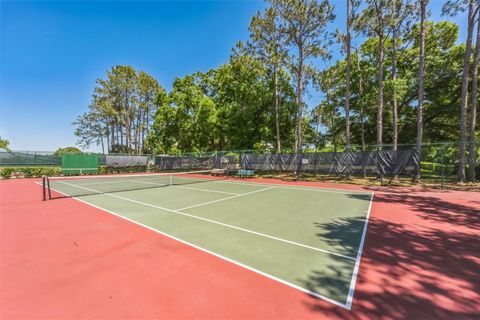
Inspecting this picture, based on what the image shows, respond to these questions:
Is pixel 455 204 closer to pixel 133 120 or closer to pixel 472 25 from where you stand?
pixel 472 25

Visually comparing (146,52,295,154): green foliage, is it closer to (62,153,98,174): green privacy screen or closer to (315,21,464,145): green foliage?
(315,21,464,145): green foliage

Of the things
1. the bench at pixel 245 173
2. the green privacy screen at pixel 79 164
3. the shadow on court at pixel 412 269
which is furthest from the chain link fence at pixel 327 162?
the shadow on court at pixel 412 269

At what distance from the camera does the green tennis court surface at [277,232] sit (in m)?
3.08

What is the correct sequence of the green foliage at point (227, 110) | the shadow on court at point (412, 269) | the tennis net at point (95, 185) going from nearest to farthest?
the shadow on court at point (412, 269) < the tennis net at point (95, 185) < the green foliage at point (227, 110)

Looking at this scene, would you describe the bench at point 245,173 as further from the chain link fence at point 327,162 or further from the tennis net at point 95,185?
the tennis net at point 95,185

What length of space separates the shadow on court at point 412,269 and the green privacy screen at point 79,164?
2546 cm

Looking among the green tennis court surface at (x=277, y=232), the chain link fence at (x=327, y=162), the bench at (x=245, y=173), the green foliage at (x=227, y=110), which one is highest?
the green foliage at (x=227, y=110)

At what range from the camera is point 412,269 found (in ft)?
10.7

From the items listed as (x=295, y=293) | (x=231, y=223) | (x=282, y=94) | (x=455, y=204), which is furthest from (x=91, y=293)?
(x=282, y=94)

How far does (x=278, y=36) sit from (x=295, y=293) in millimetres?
21761

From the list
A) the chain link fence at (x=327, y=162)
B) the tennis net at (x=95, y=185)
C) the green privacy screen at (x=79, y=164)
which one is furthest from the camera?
the green privacy screen at (x=79, y=164)

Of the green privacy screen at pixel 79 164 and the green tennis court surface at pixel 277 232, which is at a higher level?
the green privacy screen at pixel 79 164

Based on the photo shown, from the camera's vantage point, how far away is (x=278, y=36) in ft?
63.4

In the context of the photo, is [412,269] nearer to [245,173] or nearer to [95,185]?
[245,173]
